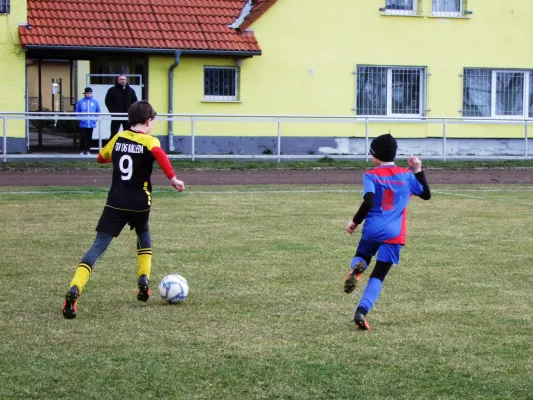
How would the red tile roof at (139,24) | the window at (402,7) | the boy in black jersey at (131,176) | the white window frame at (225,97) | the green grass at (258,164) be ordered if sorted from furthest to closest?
the window at (402,7)
the white window frame at (225,97)
the red tile roof at (139,24)
the green grass at (258,164)
the boy in black jersey at (131,176)

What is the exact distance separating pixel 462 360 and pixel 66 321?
2965 millimetres

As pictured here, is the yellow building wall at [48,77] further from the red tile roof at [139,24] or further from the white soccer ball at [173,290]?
the white soccer ball at [173,290]

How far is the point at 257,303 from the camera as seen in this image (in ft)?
28.8

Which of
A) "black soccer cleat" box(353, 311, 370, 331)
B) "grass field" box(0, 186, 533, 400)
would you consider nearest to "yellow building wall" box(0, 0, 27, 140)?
"grass field" box(0, 186, 533, 400)

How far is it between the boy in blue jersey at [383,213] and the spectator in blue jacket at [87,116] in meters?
18.7

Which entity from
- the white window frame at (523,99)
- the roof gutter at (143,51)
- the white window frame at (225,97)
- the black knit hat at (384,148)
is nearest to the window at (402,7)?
the white window frame at (523,99)

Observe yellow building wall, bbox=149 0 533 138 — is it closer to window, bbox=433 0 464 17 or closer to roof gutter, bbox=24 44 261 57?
window, bbox=433 0 464 17

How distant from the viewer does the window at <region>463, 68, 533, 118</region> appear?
32719 mm

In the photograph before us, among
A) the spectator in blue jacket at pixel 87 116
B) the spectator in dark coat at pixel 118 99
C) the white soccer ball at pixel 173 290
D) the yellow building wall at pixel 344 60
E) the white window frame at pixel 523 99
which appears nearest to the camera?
the white soccer ball at pixel 173 290

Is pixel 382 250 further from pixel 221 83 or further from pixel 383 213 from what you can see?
pixel 221 83

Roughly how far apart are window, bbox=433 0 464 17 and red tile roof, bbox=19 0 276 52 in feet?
17.2

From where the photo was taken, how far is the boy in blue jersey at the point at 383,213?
782 centimetres

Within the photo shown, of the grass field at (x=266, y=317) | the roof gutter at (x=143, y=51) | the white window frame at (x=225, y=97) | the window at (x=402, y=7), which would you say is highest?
the window at (x=402, y=7)

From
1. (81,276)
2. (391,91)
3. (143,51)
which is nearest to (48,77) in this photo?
(391,91)
